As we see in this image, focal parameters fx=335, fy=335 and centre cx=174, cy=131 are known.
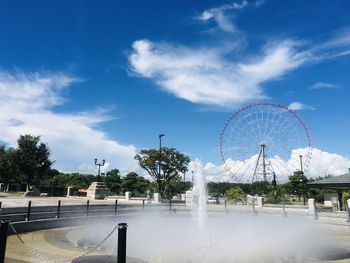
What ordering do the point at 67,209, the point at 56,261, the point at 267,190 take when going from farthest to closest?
the point at 267,190
the point at 67,209
the point at 56,261

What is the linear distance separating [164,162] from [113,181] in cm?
3646

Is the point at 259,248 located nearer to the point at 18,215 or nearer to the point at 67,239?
the point at 67,239

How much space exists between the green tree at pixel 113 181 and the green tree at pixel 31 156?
36.0 metres

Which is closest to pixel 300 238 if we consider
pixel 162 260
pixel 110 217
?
pixel 162 260

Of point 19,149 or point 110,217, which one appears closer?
point 110,217

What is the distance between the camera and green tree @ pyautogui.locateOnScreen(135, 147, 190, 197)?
64950 mm

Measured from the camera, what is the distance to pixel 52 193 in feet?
165

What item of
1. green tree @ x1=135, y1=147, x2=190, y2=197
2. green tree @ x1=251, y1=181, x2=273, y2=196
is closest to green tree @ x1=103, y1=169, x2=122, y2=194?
green tree @ x1=135, y1=147, x2=190, y2=197

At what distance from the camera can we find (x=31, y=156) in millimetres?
Result: 54312

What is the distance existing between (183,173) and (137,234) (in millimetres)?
53584

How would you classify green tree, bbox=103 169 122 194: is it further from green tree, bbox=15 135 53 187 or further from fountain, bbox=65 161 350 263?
fountain, bbox=65 161 350 263

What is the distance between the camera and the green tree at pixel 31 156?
5388 centimetres

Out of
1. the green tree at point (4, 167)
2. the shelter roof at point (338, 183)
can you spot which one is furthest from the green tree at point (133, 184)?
the shelter roof at point (338, 183)

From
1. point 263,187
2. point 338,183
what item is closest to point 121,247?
point 338,183
